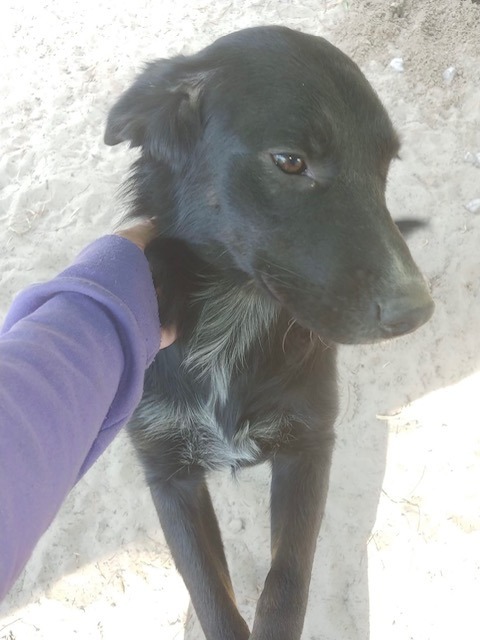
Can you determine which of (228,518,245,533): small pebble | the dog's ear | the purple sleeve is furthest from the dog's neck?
(228,518,245,533): small pebble

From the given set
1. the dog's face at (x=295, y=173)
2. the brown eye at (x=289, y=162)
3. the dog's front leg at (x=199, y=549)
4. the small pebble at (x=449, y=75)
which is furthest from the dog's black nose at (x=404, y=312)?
the small pebble at (x=449, y=75)

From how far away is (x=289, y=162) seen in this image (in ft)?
4.86

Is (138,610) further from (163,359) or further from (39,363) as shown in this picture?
(39,363)

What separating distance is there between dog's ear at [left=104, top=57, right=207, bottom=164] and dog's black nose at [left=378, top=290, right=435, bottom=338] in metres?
0.71

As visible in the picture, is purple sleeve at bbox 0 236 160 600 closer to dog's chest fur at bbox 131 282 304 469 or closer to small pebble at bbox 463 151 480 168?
dog's chest fur at bbox 131 282 304 469

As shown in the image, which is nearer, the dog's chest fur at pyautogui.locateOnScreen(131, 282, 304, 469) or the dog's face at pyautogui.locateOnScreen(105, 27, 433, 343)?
the dog's face at pyautogui.locateOnScreen(105, 27, 433, 343)

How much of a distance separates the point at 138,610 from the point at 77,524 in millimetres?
435

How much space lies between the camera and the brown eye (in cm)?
148

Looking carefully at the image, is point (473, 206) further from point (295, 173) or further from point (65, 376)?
point (65, 376)

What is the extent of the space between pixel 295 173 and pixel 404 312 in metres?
0.43

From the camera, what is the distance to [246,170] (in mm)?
1531

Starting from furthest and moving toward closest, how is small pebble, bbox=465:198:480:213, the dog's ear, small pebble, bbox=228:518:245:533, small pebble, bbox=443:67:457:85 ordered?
small pebble, bbox=443:67:457:85
small pebble, bbox=465:198:480:213
small pebble, bbox=228:518:245:533
the dog's ear

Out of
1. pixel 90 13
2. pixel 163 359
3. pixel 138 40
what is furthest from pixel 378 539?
pixel 90 13

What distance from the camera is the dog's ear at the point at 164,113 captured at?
1651 mm
